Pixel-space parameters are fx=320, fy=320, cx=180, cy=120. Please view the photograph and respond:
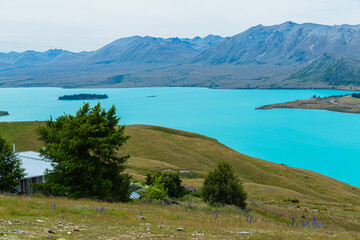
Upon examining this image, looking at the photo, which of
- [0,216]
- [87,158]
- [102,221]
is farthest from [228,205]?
[0,216]

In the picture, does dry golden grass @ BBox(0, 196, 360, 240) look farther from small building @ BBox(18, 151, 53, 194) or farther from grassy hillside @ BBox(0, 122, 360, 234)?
grassy hillside @ BBox(0, 122, 360, 234)

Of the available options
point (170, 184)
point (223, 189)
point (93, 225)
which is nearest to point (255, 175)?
point (170, 184)

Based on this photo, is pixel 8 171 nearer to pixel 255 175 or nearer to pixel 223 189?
pixel 223 189

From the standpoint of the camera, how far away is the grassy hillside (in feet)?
118

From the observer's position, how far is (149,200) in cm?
2805

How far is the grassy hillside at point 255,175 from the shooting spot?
3603cm

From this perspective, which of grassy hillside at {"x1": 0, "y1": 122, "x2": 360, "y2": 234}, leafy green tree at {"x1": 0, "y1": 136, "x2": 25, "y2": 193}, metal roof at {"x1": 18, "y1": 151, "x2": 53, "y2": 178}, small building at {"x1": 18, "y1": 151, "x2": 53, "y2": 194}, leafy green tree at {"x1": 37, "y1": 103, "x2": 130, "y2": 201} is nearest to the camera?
leafy green tree at {"x1": 37, "y1": 103, "x2": 130, "y2": 201}

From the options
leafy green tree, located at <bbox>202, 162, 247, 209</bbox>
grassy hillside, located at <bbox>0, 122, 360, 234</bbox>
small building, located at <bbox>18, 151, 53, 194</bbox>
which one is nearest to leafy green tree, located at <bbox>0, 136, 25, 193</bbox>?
small building, located at <bbox>18, 151, 53, 194</bbox>

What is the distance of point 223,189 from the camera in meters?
31.1

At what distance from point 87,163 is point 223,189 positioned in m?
13.3

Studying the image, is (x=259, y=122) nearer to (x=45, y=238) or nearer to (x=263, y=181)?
(x=263, y=181)

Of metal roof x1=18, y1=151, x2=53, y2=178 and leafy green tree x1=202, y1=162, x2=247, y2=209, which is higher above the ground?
metal roof x1=18, y1=151, x2=53, y2=178

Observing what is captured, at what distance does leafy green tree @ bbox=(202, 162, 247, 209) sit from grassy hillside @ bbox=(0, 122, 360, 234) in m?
2.30

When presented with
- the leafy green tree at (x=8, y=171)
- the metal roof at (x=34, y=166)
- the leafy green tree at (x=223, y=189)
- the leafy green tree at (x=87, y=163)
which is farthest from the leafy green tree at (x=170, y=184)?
the leafy green tree at (x=8, y=171)
